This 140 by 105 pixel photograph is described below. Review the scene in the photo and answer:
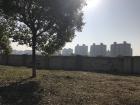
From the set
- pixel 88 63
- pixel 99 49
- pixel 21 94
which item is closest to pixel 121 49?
pixel 99 49

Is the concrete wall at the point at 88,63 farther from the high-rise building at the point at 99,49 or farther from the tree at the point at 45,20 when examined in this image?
the high-rise building at the point at 99,49

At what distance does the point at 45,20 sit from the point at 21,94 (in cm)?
780

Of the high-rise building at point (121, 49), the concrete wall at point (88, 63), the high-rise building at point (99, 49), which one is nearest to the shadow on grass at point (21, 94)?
the concrete wall at point (88, 63)

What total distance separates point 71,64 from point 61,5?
27.2m

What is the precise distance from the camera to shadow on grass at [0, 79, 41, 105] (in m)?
15.2

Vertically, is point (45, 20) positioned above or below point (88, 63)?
above

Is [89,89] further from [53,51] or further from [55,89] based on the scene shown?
[53,51]

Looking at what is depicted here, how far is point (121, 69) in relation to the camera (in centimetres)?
4362

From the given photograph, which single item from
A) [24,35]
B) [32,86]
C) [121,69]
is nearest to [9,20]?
[24,35]

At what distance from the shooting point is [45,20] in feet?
74.5

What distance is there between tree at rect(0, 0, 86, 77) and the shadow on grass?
481 centimetres

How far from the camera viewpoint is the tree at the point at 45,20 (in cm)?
2202

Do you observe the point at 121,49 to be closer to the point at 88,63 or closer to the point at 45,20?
the point at 88,63

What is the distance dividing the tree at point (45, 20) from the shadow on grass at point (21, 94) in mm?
4806
